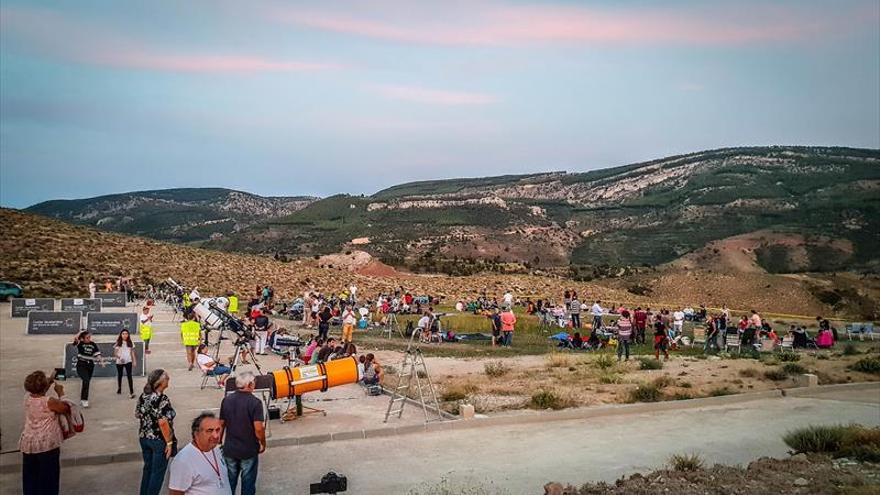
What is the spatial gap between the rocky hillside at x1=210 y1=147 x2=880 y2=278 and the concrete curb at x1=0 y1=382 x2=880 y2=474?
5577 cm

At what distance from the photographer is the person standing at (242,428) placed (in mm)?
7566

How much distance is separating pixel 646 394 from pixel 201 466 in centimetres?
1252

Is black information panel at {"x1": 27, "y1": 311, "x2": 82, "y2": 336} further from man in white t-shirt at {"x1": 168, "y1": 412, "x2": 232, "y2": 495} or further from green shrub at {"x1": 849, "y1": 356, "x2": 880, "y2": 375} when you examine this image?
green shrub at {"x1": 849, "y1": 356, "x2": 880, "y2": 375}

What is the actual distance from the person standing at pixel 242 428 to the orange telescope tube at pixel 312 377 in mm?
4007

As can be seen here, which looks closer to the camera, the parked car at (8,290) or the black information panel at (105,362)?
the black information panel at (105,362)

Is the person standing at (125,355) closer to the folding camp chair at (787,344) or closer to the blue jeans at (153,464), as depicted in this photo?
the blue jeans at (153,464)

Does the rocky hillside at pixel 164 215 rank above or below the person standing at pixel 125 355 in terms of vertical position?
above

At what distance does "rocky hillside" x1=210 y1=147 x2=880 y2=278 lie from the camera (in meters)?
88.9

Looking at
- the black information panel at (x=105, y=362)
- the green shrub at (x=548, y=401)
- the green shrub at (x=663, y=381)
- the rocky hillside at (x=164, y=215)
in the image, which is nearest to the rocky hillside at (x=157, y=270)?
the black information panel at (x=105, y=362)

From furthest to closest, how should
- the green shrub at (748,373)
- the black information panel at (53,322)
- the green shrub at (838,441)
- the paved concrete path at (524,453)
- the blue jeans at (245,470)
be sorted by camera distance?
1. the black information panel at (53,322)
2. the green shrub at (748,373)
3. the green shrub at (838,441)
4. the paved concrete path at (524,453)
5. the blue jeans at (245,470)

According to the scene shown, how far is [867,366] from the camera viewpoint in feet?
66.1

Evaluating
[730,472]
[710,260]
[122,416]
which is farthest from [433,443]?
[710,260]

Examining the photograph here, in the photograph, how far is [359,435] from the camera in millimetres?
12375

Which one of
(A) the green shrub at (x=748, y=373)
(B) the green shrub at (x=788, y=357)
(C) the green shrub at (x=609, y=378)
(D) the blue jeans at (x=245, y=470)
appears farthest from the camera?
(B) the green shrub at (x=788, y=357)
